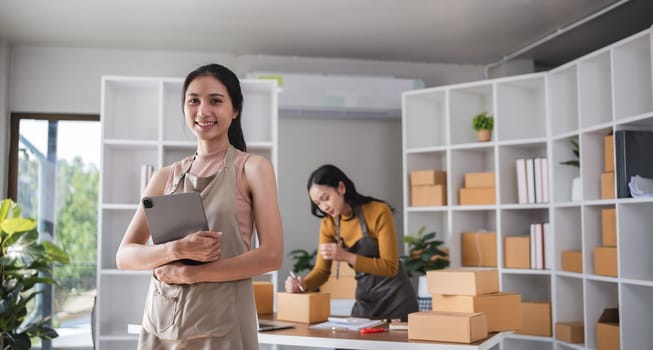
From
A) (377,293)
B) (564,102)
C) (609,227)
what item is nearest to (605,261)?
(609,227)

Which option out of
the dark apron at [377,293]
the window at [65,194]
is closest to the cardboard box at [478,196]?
the dark apron at [377,293]

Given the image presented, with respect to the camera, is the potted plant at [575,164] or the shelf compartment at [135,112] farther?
the shelf compartment at [135,112]

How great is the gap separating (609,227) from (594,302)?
0.52m

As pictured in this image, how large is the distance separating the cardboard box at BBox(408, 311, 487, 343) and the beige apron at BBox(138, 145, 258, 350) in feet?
3.73

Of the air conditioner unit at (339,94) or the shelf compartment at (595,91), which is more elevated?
the air conditioner unit at (339,94)

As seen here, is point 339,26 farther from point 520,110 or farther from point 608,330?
point 608,330

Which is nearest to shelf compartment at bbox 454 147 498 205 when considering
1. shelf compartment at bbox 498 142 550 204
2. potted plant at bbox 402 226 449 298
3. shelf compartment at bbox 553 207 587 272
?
shelf compartment at bbox 498 142 550 204

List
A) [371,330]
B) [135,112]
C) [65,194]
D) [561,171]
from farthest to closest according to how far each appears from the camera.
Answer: [65,194] → [135,112] → [561,171] → [371,330]

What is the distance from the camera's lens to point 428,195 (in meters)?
5.41

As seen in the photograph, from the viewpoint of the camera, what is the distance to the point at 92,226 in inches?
232

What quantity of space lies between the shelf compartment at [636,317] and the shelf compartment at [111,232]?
333 cm

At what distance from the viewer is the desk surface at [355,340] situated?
2480mm

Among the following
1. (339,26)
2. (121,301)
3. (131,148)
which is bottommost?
(121,301)

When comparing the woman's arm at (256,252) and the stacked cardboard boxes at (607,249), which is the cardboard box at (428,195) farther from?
the woman's arm at (256,252)
